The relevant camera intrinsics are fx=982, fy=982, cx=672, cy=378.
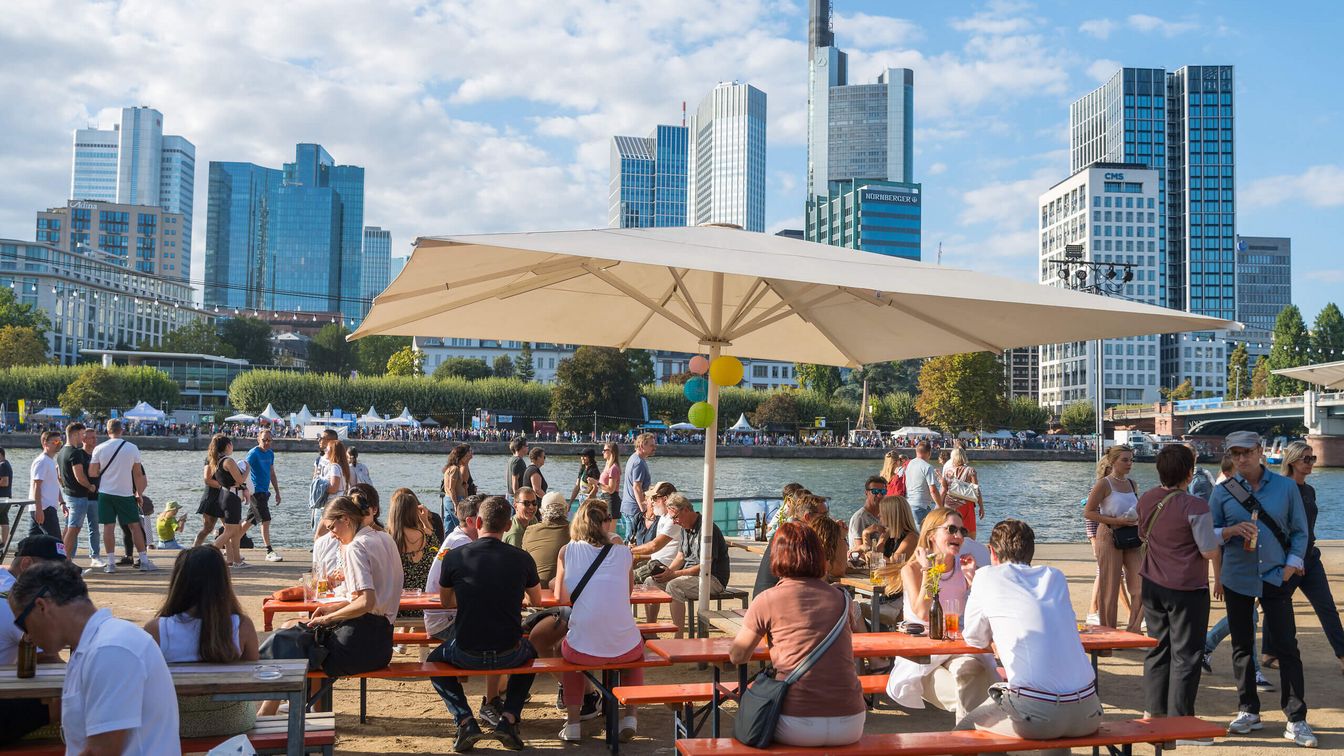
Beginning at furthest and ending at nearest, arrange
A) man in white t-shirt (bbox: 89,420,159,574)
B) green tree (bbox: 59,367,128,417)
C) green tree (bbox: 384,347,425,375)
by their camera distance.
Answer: green tree (bbox: 384,347,425,375), green tree (bbox: 59,367,128,417), man in white t-shirt (bbox: 89,420,159,574)

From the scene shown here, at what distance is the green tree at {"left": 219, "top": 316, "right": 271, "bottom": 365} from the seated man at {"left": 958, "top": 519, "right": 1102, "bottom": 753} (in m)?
122

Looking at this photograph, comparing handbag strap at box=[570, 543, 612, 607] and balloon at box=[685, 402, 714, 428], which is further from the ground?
balloon at box=[685, 402, 714, 428]

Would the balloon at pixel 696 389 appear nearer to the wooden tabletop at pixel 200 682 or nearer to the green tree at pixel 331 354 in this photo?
the wooden tabletop at pixel 200 682

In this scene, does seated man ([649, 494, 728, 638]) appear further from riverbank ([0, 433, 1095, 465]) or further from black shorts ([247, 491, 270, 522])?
riverbank ([0, 433, 1095, 465])

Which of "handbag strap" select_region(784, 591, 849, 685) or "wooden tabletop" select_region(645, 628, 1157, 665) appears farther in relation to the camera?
"wooden tabletop" select_region(645, 628, 1157, 665)

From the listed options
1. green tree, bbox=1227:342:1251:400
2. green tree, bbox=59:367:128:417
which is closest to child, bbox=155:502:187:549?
green tree, bbox=59:367:128:417

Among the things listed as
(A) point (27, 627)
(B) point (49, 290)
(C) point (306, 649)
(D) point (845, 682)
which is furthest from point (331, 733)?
(B) point (49, 290)

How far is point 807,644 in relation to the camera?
12.0ft

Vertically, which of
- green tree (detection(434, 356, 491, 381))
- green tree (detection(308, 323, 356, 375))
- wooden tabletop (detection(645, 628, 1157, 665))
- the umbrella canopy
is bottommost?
wooden tabletop (detection(645, 628, 1157, 665))

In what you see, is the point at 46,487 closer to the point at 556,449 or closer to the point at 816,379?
the point at 556,449

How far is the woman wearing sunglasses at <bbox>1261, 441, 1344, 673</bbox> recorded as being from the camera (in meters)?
5.78

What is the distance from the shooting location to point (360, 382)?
77938mm

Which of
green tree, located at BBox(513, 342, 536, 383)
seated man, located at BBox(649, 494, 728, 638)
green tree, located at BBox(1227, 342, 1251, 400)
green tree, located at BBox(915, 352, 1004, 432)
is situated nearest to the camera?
seated man, located at BBox(649, 494, 728, 638)

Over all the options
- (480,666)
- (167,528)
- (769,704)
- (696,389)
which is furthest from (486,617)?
(167,528)
